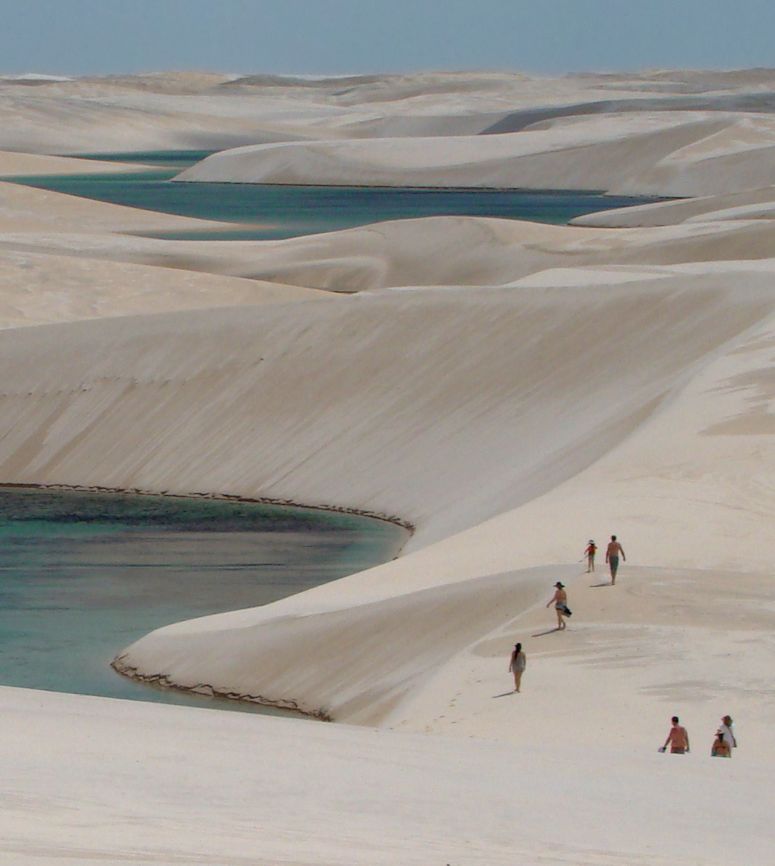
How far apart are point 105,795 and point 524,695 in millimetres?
→ 5881

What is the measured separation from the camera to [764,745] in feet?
40.9

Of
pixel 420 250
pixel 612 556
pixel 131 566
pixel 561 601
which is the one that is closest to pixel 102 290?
pixel 420 250

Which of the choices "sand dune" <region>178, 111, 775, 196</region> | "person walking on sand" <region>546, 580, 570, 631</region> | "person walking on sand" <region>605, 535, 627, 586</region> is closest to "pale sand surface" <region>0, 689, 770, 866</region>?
"person walking on sand" <region>546, 580, 570, 631</region>

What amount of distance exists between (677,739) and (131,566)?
13.3 metres

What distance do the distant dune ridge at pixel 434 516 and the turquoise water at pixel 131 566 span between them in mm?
652

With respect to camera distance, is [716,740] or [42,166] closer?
[716,740]

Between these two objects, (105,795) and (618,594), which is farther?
(618,594)

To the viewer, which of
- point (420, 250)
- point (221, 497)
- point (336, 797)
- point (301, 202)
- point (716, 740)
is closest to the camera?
point (336, 797)

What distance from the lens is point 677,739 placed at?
11914 mm

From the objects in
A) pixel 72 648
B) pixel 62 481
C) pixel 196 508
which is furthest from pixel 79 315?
pixel 72 648

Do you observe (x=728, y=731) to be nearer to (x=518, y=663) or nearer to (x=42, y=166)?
(x=518, y=663)

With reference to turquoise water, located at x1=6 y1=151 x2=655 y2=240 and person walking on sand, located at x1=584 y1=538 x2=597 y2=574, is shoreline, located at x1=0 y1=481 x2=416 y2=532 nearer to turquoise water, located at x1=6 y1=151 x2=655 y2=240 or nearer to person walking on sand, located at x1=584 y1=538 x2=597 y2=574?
person walking on sand, located at x1=584 y1=538 x2=597 y2=574

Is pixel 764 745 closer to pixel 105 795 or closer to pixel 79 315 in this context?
pixel 105 795

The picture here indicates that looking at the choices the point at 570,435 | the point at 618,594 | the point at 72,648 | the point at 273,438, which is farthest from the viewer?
the point at 273,438
